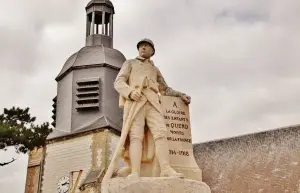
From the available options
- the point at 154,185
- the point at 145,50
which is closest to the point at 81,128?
the point at 145,50

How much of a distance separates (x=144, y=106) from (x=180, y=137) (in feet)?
1.94

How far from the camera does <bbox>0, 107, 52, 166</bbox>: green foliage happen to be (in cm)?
1362

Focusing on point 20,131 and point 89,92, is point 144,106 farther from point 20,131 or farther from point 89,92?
point 89,92

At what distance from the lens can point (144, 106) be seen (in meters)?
6.01

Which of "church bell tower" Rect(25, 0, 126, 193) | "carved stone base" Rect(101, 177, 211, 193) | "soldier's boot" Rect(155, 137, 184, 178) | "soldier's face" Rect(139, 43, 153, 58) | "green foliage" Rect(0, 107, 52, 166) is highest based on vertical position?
"church bell tower" Rect(25, 0, 126, 193)

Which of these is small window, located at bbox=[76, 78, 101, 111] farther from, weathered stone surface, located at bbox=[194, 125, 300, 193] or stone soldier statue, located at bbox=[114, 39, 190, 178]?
stone soldier statue, located at bbox=[114, 39, 190, 178]

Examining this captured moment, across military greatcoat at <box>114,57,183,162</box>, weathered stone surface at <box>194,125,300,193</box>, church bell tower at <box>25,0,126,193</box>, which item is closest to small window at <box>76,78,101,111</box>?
church bell tower at <box>25,0,126,193</box>

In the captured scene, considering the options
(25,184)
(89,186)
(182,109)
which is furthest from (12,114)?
(25,184)

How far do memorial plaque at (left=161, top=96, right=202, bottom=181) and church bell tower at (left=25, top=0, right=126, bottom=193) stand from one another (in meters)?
15.4

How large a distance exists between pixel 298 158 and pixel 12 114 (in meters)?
11.8

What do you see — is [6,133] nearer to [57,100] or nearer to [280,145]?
[57,100]

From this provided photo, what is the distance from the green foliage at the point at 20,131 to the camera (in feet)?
44.7

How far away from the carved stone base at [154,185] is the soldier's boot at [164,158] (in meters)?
0.11

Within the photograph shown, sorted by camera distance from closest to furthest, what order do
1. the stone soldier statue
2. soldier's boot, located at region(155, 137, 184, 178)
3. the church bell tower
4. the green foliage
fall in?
soldier's boot, located at region(155, 137, 184, 178)
the stone soldier statue
the green foliage
the church bell tower
